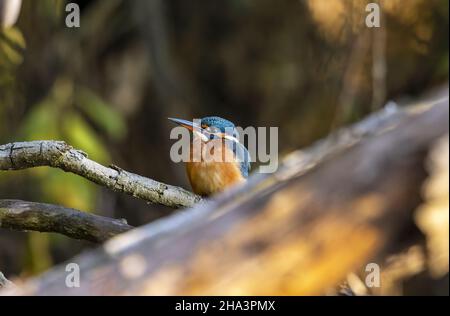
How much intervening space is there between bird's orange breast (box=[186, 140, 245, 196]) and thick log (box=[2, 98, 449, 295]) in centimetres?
207

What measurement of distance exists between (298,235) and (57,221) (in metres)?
1.29

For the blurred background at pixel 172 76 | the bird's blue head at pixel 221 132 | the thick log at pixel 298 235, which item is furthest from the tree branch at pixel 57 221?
the blurred background at pixel 172 76

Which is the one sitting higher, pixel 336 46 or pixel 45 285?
pixel 336 46

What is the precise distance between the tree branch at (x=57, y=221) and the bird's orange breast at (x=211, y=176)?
1030 millimetres

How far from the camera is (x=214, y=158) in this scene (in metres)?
3.51

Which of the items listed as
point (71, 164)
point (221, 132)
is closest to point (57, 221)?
point (71, 164)

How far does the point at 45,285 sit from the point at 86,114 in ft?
14.4

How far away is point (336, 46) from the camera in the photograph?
522 centimetres

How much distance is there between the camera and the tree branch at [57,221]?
93.1 inches

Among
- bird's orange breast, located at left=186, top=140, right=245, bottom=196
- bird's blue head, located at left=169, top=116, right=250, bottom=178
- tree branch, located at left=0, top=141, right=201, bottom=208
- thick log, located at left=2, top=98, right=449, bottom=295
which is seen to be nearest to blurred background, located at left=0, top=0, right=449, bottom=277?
bird's blue head, located at left=169, top=116, right=250, bottom=178

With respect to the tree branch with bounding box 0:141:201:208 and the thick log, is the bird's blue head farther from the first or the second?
the thick log

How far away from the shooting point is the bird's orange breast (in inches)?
134

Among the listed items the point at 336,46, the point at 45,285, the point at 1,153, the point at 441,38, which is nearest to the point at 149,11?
the point at 336,46
